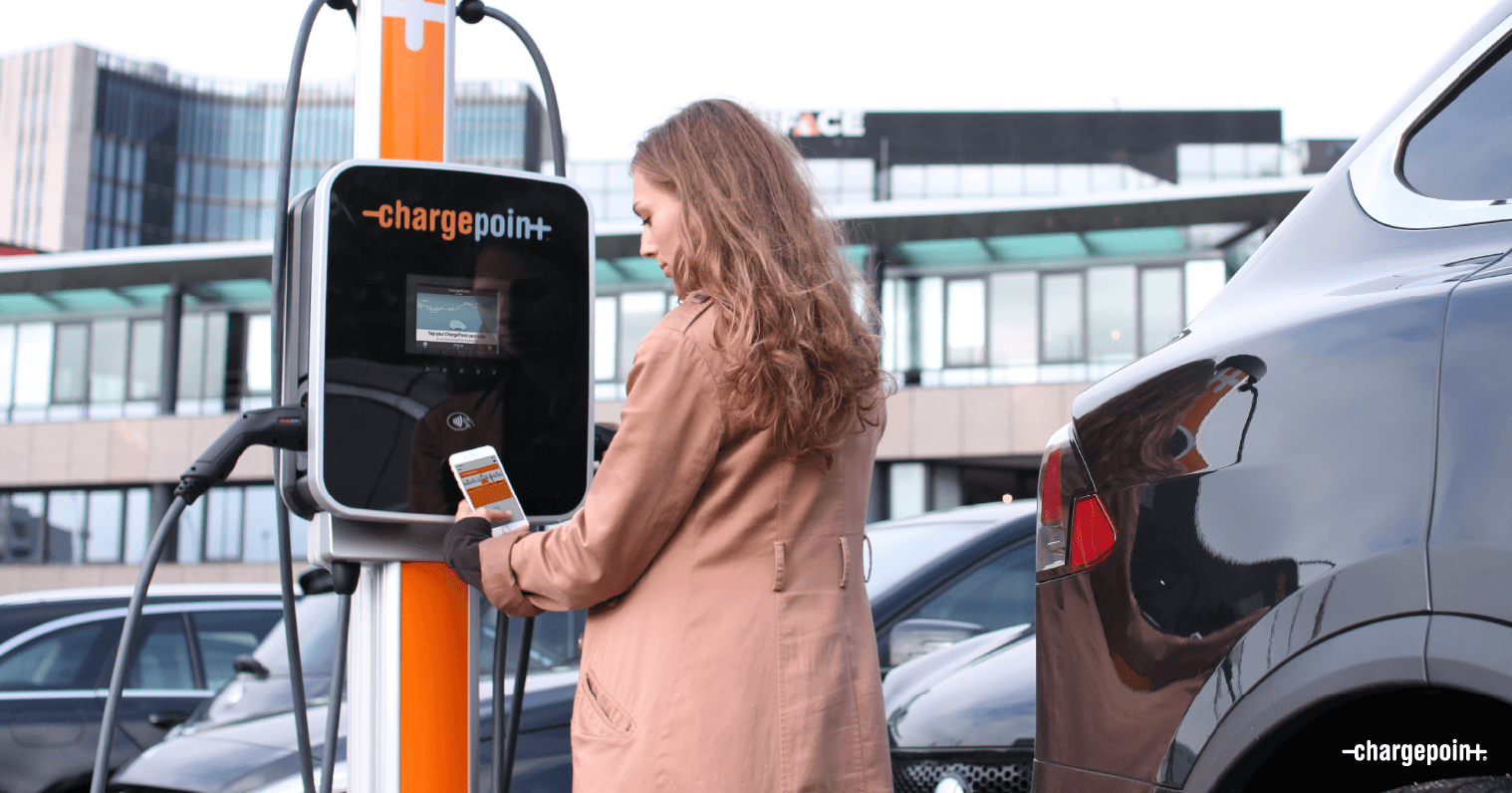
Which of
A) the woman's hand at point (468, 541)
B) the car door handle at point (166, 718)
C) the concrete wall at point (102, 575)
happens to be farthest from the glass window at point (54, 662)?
the concrete wall at point (102, 575)

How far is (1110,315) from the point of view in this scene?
2489cm

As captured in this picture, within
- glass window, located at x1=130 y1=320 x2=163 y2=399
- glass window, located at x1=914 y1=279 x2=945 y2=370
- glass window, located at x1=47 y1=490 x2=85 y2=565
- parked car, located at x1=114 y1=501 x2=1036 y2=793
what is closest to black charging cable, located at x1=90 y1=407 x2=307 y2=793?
parked car, located at x1=114 y1=501 x2=1036 y2=793

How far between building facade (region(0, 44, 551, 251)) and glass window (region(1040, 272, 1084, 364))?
1343 inches

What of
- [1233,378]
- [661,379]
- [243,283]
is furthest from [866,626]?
[243,283]

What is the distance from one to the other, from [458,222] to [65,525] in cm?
3162

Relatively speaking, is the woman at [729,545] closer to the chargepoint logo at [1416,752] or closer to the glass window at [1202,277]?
the chargepoint logo at [1416,752]

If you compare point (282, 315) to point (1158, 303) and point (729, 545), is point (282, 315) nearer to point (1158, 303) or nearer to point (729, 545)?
point (729, 545)

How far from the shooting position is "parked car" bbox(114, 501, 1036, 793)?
3.20m

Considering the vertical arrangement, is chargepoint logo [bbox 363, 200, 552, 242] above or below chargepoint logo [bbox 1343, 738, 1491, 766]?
above

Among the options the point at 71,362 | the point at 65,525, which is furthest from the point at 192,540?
→ the point at 71,362

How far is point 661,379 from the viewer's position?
168 cm

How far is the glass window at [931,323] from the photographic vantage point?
84.5ft

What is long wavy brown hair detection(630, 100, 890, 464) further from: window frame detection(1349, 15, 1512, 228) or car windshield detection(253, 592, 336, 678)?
car windshield detection(253, 592, 336, 678)

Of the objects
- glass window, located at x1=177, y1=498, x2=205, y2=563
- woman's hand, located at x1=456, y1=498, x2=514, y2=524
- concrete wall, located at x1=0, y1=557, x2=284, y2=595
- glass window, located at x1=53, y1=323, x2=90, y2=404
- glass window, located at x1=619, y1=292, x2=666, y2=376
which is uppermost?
glass window, located at x1=619, y1=292, x2=666, y2=376
